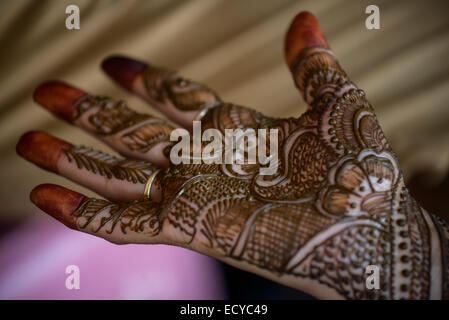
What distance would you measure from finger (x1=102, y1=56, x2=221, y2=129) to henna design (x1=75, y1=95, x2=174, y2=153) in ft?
0.34

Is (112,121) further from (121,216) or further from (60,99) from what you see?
(121,216)

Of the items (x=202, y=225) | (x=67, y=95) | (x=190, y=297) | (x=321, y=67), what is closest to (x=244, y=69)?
(x=321, y=67)

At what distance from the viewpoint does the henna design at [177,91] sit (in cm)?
139

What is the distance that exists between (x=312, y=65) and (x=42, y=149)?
3.08ft

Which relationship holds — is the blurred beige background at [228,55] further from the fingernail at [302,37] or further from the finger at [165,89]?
the fingernail at [302,37]

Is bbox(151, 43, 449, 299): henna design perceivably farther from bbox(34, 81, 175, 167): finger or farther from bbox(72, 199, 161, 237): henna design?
bbox(34, 81, 175, 167): finger

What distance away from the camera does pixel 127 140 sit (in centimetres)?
132

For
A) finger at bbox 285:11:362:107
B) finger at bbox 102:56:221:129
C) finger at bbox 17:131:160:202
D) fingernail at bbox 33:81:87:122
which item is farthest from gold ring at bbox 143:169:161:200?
finger at bbox 285:11:362:107

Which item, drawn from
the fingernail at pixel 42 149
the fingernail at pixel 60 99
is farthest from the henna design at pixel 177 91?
the fingernail at pixel 42 149

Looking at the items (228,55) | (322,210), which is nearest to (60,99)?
(228,55)

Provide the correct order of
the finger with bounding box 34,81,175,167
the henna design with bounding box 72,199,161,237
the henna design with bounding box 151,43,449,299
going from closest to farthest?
1. the henna design with bounding box 151,43,449,299
2. the henna design with bounding box 72,199,161,237
3. the finger with bounding box 34,81,175,167

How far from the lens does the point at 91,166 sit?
123cm

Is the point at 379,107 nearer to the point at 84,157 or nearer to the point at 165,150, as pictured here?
the point at 165,150

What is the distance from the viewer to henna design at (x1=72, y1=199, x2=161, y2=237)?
106 cm
